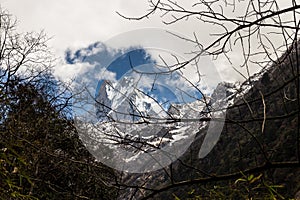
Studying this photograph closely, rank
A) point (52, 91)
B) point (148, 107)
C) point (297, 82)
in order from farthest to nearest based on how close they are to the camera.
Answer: point (52, 91) < point (148, 107) < point (297, 82)

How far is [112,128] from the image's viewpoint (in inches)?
57.3

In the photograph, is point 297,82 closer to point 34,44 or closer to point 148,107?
point 148,107

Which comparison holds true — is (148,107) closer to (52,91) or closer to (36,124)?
(36,124)

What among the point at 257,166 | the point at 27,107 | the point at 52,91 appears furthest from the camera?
the point at 52,91

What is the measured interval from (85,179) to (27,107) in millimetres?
1637

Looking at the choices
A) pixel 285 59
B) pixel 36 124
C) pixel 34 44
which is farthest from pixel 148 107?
pixel 34 44

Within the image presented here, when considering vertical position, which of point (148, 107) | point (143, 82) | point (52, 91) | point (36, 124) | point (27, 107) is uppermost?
point (52, 91)

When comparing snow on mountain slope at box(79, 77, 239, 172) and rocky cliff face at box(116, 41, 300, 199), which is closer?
rocky cliff face at box(116, 41, 300, 199)


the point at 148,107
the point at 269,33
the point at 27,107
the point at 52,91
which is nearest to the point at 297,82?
the point at 269,33

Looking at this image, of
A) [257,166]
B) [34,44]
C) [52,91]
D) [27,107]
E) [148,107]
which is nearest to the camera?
[257,166]

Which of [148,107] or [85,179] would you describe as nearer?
[148,107]

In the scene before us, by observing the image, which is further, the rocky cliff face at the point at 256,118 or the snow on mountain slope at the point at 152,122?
the snow on mountain slope at the point at 152,122

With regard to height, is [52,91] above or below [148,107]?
above

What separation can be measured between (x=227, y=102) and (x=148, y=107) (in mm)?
366
